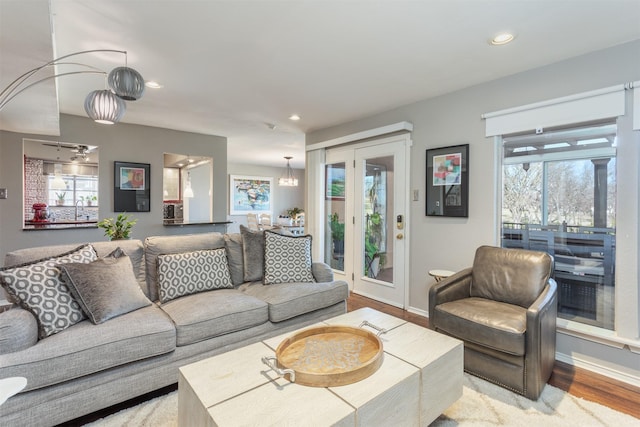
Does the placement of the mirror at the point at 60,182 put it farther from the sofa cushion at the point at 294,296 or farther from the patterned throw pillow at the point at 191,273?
the sofa cushion at the point at 294,296

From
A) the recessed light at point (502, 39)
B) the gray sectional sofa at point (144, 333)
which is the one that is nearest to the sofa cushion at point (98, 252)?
the gray sectional sofa at point (144, 333)

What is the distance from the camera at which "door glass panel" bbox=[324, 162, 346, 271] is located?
180 inches

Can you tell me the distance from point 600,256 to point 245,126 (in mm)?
4448

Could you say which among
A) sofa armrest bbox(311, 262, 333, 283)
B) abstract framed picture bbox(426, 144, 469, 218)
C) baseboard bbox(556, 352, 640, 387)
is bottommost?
baseboard bbox(556, 352, 640, 387)

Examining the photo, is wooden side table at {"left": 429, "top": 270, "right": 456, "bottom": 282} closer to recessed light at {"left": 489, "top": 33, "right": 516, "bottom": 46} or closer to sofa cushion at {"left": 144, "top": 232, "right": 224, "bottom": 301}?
recessed light at {"left": 489, "top": 33, "right": 516, "bottom": 46}

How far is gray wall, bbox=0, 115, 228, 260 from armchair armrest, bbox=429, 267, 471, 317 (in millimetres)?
4080

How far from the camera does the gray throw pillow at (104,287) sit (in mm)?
1864

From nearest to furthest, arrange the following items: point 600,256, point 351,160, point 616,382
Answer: point 616,382, point 600,256, point 351,160

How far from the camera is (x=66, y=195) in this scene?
22.9 feet

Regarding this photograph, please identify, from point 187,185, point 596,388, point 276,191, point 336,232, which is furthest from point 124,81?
point 276,191

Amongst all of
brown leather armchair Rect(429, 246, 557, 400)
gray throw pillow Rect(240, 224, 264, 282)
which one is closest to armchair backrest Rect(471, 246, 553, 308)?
brown leather armchair Rect(429, 246, 557, 400)

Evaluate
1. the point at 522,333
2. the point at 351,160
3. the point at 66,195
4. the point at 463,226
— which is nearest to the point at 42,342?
the point at 522,333

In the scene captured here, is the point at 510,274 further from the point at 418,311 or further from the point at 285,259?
the point at 285,259

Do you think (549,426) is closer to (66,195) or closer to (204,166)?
(204,166)
